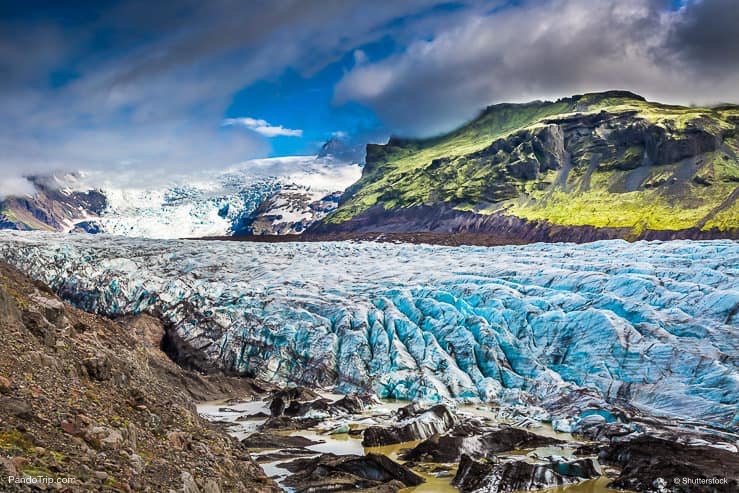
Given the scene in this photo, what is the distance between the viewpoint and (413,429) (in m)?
27.3

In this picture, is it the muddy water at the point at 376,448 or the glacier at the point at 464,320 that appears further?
the glacier at the point at 464,320

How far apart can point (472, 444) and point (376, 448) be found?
417cm

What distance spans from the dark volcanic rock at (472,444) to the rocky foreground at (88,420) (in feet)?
30.8

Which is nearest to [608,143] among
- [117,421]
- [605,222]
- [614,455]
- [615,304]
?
[605,222]

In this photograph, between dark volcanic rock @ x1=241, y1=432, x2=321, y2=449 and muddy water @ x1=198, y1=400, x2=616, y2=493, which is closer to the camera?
muddy water @ x1=198, y1=400, x2=616, y2=493

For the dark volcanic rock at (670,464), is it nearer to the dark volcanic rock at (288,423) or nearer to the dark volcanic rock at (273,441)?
the dark volcanic rock at (273,441)

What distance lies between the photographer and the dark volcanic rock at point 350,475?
65.8ft

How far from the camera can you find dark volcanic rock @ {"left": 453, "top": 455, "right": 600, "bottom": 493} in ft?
68.4

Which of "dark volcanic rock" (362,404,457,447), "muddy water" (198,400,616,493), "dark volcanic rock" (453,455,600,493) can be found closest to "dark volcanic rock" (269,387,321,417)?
"muddy water" (198,400,616,493)

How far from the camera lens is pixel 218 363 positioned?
137 feet

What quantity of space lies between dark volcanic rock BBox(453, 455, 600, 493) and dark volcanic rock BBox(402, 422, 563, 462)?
1.82 metres

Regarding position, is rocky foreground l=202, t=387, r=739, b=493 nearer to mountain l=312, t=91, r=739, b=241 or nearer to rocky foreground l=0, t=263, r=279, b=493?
rocky foreground l=0, t=263, r=279, b=493

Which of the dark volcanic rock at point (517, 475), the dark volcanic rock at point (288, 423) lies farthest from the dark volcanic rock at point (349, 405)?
the dark volcanic rock at point (517, 475)

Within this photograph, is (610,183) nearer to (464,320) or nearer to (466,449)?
(464,320)
